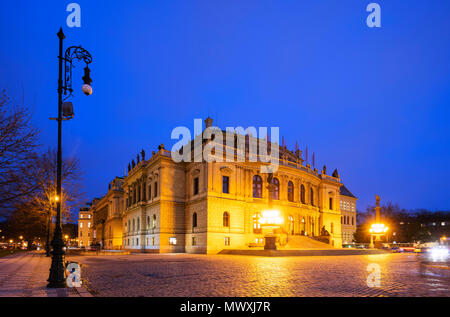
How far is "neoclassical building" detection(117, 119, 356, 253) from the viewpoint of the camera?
4600cm

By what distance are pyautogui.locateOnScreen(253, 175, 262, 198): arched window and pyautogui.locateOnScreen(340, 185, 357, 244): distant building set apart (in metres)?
39.5

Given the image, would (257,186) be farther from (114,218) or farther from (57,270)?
(57,270)

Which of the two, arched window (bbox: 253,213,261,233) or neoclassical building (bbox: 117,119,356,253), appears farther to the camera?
arched window (bbox: 253,213,261,233)

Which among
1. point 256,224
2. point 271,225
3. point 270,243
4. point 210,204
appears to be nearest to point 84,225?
point 256,224

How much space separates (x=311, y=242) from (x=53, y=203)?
3448 cm

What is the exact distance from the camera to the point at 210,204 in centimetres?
4516

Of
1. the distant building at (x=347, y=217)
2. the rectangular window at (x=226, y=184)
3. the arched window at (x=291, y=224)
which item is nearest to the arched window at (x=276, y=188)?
the arched window at (x=291, y=224)

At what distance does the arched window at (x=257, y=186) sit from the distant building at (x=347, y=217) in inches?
1556

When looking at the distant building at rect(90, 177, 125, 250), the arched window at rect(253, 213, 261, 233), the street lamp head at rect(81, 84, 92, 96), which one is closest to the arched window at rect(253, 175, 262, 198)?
the arched window at rect(253, 213, 261, 233)

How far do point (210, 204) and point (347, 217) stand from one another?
5216 centimetres

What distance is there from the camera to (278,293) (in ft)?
33.0

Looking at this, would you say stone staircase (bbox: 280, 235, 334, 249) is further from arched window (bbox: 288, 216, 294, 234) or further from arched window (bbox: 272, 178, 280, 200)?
arched window (bbox: 272, 178, 280, 200)
